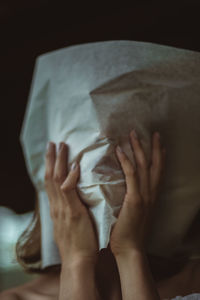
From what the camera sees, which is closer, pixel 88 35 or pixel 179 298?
pixel 179 298

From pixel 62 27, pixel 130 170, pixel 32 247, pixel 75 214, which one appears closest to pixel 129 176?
pixel 130 170

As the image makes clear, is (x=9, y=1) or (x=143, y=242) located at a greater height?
(x=9, y=1)

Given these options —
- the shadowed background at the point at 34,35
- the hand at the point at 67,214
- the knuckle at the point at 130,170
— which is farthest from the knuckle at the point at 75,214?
the shadowed background at the point at 34,35

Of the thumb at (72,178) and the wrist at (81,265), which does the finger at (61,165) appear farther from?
the wrist at (81,265)

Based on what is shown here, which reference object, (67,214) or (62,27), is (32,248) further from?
(62,27)

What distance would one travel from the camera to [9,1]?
2.17ft

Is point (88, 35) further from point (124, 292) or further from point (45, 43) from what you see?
point (124, 292)

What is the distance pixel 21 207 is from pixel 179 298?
506 millimetres

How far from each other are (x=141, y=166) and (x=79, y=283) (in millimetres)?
223

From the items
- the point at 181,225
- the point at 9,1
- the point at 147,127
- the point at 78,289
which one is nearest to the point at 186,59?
the point at 147,127

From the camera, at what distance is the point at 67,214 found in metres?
0.46

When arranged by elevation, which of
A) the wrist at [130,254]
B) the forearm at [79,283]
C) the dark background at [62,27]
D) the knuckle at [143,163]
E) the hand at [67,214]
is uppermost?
the dark background at [62,27]

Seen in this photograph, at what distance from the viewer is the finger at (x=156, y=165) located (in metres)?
0.43

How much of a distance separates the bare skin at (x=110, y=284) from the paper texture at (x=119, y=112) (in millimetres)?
103
